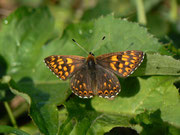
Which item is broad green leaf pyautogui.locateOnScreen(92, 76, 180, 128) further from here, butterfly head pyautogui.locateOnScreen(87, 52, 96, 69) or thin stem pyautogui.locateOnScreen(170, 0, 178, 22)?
thin stem pyautogui.locateOnScreen(170, 0, 178, 22)

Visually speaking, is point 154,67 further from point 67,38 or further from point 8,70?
point 8,70

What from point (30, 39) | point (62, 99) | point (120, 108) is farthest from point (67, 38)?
point (120, 108)

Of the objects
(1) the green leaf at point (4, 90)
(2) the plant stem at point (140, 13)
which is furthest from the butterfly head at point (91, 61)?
(2) the plant stem at point (140, 13)

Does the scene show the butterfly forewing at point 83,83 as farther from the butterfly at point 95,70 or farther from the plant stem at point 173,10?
the plant stem at point 173,10

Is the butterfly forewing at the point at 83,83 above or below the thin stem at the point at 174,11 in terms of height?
below

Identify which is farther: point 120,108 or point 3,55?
point 3,55

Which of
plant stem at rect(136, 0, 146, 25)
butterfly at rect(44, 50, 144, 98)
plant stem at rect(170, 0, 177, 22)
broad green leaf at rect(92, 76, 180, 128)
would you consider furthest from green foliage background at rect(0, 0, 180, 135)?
plant stem at rect(170, 0, 177, 22)

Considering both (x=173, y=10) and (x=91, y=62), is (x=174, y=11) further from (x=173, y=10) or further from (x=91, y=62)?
(x=91, y=62)

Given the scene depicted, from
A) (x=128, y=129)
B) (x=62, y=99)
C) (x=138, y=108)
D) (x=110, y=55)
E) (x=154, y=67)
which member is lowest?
(x=128, y=129)
